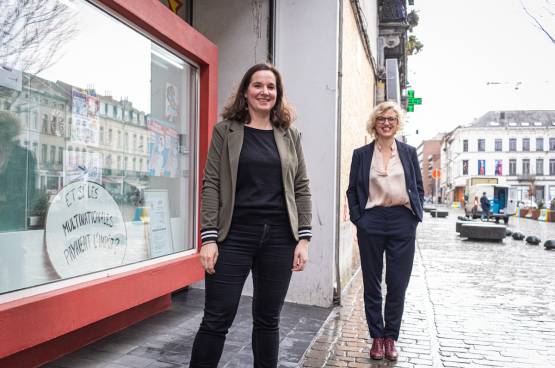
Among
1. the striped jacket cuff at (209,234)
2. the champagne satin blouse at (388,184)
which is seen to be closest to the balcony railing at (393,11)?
the champagne satin blouse at (388,184)

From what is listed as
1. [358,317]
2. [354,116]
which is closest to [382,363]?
[358,317]

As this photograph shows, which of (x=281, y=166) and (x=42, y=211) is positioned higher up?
(x=281, y=166)

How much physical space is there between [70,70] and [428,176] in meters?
129

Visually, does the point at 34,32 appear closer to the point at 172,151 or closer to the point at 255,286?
the point at 172,151

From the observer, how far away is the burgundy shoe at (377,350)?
3.31 meters

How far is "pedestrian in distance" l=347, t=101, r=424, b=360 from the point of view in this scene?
11.0 feet

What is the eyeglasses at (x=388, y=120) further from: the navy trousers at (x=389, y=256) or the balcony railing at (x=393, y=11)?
the balcony railing at (x=393, y=11)

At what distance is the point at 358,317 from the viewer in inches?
177

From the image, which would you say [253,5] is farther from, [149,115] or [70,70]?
[70,70]

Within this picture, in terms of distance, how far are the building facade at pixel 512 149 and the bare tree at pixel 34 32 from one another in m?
74.6

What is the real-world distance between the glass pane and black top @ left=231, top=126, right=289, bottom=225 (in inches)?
61.1

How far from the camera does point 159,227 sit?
426 cm

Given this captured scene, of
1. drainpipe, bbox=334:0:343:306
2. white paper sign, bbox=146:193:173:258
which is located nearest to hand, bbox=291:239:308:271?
white paper sign, bbox=146:193:173:258

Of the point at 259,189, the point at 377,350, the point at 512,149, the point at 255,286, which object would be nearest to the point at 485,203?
the point at 377,350
